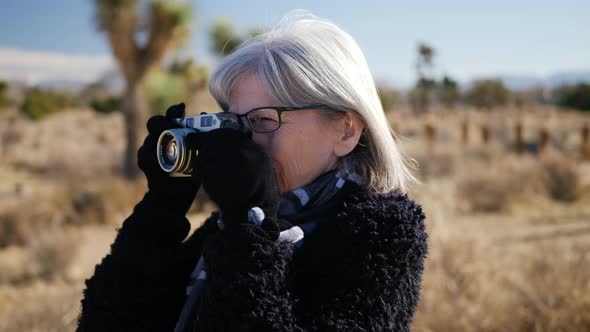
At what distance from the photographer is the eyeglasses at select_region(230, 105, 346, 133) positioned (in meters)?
1.64

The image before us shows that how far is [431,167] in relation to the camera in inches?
542

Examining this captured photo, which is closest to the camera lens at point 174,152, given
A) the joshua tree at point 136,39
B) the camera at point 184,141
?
the camera at point 184,141

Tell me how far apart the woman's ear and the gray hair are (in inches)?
1.0

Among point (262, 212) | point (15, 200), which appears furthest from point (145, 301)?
point (15, 200)

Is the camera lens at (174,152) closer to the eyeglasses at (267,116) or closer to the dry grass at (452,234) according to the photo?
the eyeglasses at (267,116)

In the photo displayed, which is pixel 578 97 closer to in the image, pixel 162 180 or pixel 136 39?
pixel 136 39

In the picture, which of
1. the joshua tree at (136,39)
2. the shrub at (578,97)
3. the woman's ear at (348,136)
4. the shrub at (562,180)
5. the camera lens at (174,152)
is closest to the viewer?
the camera lens at (174,152)

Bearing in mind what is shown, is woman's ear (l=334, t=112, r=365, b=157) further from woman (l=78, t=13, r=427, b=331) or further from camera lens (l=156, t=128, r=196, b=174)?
camera lens (l=156, t=128, r=196, b=174)

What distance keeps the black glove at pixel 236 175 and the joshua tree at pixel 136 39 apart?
12.3m

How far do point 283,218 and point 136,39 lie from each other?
13.4 metres

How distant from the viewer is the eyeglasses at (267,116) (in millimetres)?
1636

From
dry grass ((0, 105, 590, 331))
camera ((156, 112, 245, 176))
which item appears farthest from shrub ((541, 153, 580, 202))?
camera ((156, 112, 245, 176))

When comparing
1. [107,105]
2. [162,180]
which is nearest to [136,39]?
[162,180]

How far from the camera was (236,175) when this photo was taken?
4.82 feet
